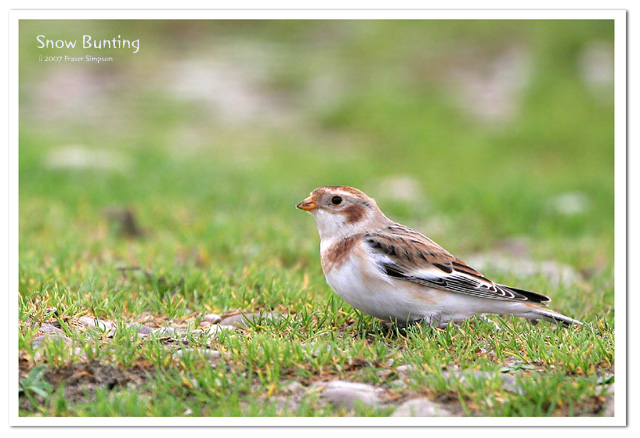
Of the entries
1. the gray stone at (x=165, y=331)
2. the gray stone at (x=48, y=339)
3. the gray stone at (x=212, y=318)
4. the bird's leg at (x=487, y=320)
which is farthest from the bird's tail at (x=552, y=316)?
the gray stone at (x=48, y=339)

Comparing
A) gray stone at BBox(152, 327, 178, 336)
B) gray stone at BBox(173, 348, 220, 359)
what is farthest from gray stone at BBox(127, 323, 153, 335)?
gray stone at BBox(173, 348, 220, 359)

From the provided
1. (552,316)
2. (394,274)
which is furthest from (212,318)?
(552,316)

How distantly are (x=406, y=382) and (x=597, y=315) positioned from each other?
8.49 ft

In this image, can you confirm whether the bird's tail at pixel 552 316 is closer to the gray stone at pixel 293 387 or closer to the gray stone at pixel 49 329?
the gray stone at pixel 293 387

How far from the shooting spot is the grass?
181 inches

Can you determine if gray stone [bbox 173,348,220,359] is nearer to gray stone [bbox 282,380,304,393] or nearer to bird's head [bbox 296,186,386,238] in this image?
gray stone [bbox 282,380,304,393]

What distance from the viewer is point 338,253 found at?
546 centimetres

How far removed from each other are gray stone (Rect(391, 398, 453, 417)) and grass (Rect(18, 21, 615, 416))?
7cm

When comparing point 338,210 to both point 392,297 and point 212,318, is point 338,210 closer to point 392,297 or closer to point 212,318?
point 392,297

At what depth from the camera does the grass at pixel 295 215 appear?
4.60 meters

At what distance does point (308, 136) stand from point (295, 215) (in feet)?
21.1

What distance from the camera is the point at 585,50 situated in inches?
692
